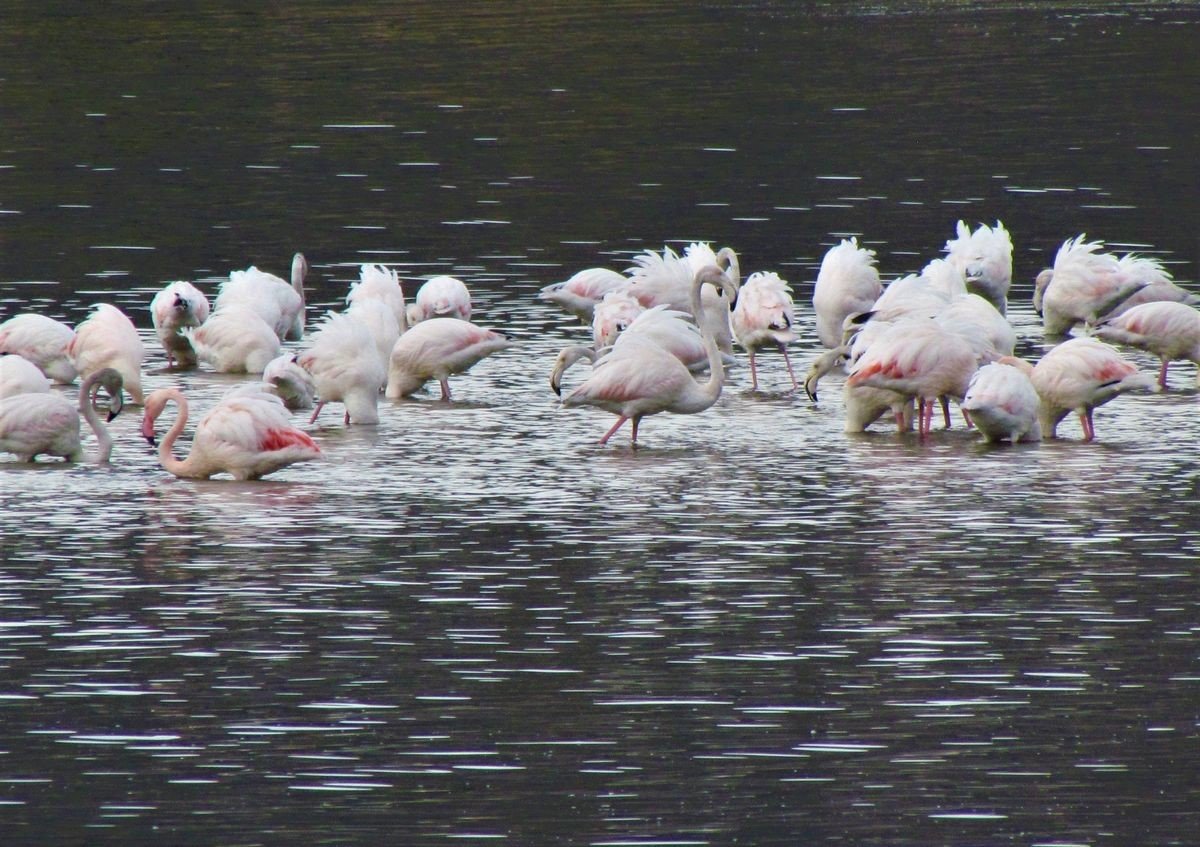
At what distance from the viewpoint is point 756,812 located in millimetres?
6949

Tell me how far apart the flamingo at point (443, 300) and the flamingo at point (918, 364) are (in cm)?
386

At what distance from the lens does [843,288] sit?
622 inches

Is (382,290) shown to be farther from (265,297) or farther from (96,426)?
(96,426)

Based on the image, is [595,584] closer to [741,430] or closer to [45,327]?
[741,430]

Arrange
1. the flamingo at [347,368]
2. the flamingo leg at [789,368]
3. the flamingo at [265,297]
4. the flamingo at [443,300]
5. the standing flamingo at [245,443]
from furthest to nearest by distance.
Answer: the flamingo at [443,300] < the flamingo at [265,297] < the flamingo leg at [789,368] < the flamingo at [347,368] < the standing flamingo at [245,443]

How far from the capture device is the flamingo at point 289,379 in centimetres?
1363

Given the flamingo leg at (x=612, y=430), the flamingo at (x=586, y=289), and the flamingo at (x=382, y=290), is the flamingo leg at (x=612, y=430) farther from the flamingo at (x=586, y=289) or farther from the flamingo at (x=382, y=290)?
the flamingo at (x=586, y=289)

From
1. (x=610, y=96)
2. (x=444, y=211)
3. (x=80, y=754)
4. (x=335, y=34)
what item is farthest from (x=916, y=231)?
(x=335, y=34)

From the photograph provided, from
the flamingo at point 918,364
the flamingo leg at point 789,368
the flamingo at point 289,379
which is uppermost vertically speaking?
the flamingo at point 918,364

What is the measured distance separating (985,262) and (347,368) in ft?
17.8

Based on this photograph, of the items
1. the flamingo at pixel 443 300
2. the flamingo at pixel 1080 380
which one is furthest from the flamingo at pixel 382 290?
the flamingo at pixel 1080 380

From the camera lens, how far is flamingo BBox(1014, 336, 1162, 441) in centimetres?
1276

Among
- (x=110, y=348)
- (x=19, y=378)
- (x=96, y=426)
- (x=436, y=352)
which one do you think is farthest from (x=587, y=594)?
(x=110, y=348)

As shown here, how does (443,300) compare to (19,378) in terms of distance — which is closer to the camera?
(19,378)
